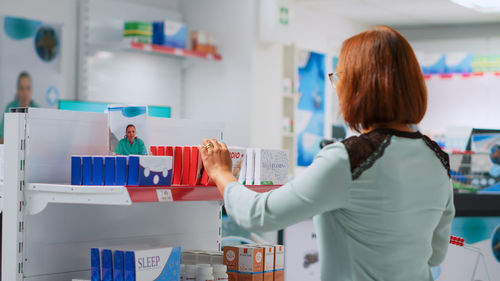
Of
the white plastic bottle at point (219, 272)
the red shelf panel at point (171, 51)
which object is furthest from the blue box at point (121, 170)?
the red shelf panel at point (171, 51)

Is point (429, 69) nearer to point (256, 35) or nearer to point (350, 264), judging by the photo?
point (256, 35)

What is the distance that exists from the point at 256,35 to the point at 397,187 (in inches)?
211

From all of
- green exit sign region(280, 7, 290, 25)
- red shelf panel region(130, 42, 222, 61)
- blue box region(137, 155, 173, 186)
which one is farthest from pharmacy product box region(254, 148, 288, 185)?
green exit sign region(280, 7, 290, 25)

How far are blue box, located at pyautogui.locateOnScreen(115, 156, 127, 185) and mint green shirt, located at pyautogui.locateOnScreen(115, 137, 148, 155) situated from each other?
190 mm

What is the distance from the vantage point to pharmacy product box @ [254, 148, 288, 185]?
2264 millimetres

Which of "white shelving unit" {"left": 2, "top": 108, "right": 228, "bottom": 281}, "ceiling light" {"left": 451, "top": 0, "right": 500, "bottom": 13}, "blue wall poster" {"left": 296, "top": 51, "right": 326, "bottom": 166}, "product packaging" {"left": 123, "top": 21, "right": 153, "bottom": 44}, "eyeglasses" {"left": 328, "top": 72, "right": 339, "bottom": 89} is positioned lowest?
"white shelving unit" {"left": 2, "top": 108, "right": 228, "bottom": 281}

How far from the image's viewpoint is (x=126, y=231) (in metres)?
2.36

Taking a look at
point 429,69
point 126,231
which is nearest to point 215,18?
point 429,69

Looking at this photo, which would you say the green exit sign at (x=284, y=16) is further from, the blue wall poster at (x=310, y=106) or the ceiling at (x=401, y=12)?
the blue wall poster at (x=310, y=106)

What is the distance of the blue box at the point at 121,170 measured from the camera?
1.82m

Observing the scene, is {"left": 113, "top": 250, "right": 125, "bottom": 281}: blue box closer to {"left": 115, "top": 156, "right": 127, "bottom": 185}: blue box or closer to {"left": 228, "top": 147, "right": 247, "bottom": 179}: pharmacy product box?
{"left": 115, "top": 156, "right": 127, "bottom": 185}: blue box

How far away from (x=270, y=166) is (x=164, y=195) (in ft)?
1.90

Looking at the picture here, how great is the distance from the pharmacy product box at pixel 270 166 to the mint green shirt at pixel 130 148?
0.43 m

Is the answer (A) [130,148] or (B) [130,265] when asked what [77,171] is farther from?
(B) [130,265]
